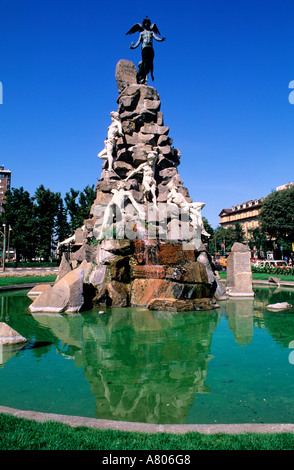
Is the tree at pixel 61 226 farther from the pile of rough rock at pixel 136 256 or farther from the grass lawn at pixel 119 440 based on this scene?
the grass lawn at pixel 119 440

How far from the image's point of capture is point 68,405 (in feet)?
15.7

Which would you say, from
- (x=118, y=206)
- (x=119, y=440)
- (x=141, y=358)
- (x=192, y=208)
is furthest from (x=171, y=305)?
(x=119, y=440)

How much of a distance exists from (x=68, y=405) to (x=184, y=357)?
2.96 m

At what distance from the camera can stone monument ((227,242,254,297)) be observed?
17.0 metres

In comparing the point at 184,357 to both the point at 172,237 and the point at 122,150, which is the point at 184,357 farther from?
the point at 122,150

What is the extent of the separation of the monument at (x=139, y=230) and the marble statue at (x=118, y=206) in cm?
5

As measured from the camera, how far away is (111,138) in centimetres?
2173

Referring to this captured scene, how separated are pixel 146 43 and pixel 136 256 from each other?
18413mm

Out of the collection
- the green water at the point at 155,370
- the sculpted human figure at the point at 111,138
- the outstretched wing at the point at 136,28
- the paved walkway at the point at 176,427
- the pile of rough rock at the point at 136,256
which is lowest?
the green water at the point at 155,370

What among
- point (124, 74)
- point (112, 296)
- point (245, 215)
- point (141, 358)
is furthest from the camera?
point (245, 215)

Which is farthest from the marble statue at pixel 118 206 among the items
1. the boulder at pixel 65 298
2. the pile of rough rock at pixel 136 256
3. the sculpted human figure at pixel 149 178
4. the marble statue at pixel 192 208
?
the boulder at pixel 65 298

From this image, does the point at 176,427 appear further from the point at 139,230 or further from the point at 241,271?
the point at 241,271

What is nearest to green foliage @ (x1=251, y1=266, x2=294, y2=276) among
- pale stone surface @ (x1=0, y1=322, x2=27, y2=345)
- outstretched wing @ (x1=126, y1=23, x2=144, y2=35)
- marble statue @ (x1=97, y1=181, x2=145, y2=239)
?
marble statue @ (x1=97, y1=181, x2=145, y2=239)

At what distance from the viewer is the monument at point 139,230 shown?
13656 millimetres
